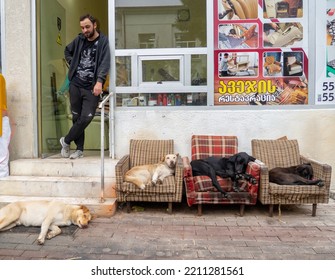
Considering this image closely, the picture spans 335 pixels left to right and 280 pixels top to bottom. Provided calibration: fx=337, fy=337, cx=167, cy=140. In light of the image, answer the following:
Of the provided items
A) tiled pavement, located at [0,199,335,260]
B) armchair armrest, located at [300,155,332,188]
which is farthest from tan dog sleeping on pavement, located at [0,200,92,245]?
armchair armrest, located at [300,155,332,188]

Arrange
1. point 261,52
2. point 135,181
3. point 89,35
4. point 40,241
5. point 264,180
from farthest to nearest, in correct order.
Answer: point 261,52 < point 89,35 < point 135,181 < point 264,180 < point 40,241

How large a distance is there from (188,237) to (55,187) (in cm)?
217

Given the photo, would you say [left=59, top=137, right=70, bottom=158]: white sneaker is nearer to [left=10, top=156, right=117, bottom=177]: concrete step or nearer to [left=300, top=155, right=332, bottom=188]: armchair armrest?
[left=10, top=156, right=117, bottom=177]: concrete step

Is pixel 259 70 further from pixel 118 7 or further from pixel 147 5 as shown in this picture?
pixel 118 7

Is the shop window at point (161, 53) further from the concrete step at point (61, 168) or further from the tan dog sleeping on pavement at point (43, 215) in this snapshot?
the tan dog sleeping on pavement at point (43, 215)

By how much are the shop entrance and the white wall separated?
1.46 metres

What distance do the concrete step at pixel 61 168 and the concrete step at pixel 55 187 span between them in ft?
0.91

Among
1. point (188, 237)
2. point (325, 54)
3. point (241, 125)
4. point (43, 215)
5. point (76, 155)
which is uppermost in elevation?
point (325, 54)

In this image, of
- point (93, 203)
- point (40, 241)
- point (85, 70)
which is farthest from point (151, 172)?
point (85, 70)

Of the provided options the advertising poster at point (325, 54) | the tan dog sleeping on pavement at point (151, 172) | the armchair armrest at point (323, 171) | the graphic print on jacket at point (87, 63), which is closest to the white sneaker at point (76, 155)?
the graphic print on jacket at point (87, 63)

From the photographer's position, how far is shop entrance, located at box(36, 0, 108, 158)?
19.0 ft

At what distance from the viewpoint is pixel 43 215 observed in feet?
13.0

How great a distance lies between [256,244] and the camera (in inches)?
142

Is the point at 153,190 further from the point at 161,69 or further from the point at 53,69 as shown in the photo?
the point at 53,69
